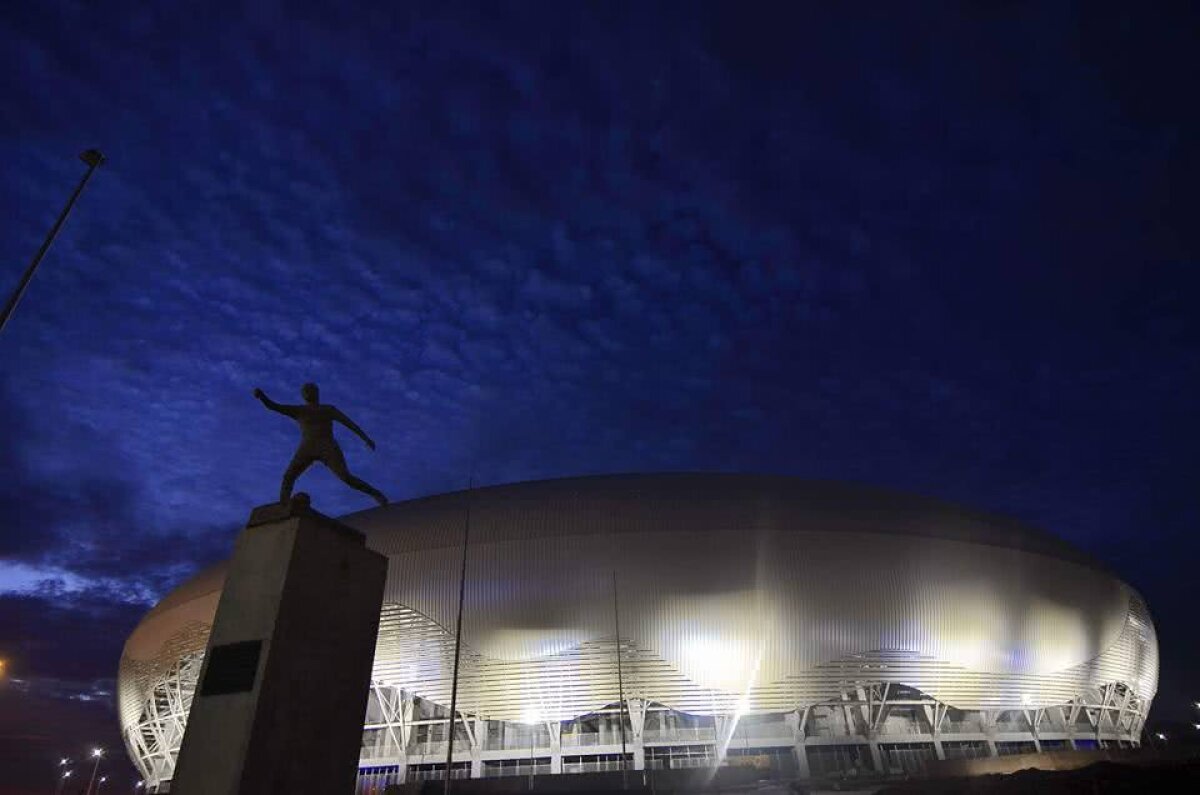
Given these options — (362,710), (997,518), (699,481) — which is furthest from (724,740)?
(362,710)

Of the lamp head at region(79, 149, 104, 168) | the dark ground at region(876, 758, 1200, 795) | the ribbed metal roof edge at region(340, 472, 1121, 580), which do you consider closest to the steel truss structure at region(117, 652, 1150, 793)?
the ribbed metal roof edge at region(340, 472, 1121, 580)

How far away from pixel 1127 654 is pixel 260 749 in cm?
5856

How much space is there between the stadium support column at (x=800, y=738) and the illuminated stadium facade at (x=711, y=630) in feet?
0.52

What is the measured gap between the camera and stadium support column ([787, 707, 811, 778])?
35031 mm

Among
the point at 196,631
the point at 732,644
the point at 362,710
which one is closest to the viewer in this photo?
the point at 362,710

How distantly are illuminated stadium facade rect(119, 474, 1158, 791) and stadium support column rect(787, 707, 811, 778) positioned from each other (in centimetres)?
16

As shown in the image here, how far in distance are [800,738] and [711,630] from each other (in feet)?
31.2

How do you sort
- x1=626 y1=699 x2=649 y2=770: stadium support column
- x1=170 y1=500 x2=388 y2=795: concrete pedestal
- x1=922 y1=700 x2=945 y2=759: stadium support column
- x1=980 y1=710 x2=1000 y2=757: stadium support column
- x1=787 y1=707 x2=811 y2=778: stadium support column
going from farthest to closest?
x1=980 y1=710 x2=1000 y2=757: stadium support column → x1=922 y1=700 x2=945 y2=759: stadium support column → x1=787 y1=707 x2=811 y2=778: stadium support column → x1=626 y1=699 x2=649 y2=770: stadium support column → x1=170 y1=500 x2=388 y2=795: concrete pedestal

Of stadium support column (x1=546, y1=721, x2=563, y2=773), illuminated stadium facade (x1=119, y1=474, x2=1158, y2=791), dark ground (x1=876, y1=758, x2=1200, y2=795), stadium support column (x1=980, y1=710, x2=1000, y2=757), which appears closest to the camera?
dark ground (x1=876, y1=758, x2=1200, y2=795)

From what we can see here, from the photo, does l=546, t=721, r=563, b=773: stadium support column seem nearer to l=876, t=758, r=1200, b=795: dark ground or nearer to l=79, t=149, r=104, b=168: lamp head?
l=876, t=758, r=1200, b=795: dark ground

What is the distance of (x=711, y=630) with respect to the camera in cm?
3275

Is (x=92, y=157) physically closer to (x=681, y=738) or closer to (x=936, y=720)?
(x=681, y=738)

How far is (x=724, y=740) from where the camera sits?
3422 cm

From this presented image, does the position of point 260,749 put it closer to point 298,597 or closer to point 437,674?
point 298,597
